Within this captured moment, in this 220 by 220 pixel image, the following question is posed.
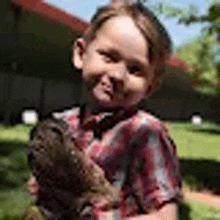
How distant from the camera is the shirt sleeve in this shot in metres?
1.34

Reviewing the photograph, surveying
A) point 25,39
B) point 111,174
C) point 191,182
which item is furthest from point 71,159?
point 25,39

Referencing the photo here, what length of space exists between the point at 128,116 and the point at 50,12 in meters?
14.3

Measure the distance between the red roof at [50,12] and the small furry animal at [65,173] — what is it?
538 inches

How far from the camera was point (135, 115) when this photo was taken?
145cm

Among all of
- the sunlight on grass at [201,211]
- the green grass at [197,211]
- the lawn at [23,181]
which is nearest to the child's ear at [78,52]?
the lawn at [23,181]

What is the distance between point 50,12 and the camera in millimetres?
15234

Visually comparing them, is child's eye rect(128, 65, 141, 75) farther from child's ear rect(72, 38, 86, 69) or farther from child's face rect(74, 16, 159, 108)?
child's ear rect(72, 38, 86, 69)

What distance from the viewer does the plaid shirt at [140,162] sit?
1340 millimetres

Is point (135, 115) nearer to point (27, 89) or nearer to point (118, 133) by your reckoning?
point (118, 133)

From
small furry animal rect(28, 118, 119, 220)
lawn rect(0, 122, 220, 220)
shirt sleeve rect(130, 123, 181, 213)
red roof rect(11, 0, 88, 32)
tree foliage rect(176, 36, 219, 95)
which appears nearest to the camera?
small furry animal rect(28, 118, 119, 220)

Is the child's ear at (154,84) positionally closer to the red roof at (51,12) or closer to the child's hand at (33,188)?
the child's hand at (33,188)

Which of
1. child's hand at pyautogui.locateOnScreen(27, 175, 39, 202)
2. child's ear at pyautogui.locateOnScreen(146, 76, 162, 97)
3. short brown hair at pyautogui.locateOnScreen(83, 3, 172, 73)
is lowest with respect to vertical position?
child's hand at pyautogui.locateOnScreen(27, 175, 39, 202)

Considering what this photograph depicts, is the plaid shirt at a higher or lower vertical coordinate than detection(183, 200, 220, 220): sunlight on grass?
higher

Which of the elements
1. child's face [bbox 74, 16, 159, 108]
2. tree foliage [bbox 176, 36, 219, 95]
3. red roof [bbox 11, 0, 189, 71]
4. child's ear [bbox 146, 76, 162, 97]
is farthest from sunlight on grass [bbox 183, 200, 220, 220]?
tree foliage [bbox 176, 36, 219, 95]
